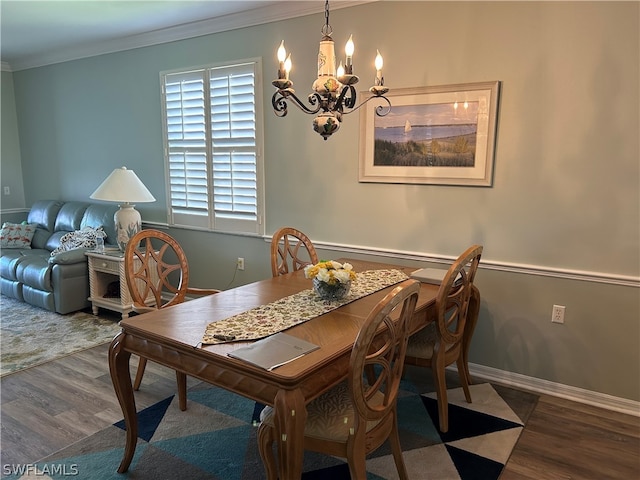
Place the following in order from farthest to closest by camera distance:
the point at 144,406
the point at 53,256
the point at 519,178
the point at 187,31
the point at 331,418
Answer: the point at 53,256 → the point at 187,31 → the point at 519,178 → the point at 144,406 → the point at 331,418

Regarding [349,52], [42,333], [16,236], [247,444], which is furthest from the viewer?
[16,236]

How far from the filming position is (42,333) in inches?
147

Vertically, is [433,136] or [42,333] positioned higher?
[433,136]

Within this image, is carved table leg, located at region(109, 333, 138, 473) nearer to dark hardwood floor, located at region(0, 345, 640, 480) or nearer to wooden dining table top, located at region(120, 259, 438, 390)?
wooden dining table top, located at region(120, 259, 438, 390)

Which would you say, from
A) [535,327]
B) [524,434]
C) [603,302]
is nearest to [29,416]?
[524,434]

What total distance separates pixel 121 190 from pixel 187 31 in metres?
1.53

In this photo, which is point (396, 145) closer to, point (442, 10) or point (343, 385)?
point (442, 10)

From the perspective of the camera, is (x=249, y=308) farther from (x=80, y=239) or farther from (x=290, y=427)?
(x=80, y=239)


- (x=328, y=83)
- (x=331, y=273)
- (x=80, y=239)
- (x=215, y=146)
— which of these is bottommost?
(x=80, y=239)

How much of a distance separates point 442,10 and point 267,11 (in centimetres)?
138

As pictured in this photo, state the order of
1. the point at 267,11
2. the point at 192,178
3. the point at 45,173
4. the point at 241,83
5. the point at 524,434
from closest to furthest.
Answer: the point at 524,434 < the point at 267,11 < the point at 241,83 < the point at 192,178 < the point at 45,173

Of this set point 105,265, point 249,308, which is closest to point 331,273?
point 249,308

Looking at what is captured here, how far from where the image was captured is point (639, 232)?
247 centimetres

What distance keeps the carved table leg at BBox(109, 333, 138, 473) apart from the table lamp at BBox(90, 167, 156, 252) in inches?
86.8
